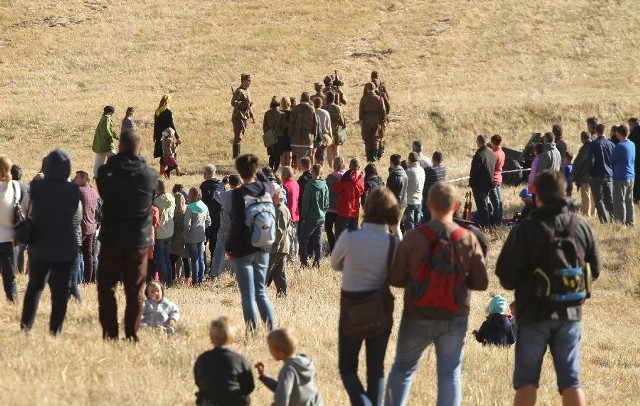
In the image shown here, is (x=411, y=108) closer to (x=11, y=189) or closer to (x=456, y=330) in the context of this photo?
(x=11, y=189)

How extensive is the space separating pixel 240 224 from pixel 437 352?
9.42ft

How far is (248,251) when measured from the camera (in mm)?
10453

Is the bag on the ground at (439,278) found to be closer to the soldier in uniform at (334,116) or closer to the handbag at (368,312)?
the handbag at (368,312)

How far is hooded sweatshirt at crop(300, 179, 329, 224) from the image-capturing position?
17.5 metres

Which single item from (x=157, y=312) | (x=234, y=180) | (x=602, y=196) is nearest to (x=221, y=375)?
(x=157, y=312)

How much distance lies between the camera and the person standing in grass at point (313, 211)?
17562 millimetres

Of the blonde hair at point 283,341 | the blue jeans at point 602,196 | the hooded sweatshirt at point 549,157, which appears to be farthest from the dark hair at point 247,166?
the blue jeans at point 602,196

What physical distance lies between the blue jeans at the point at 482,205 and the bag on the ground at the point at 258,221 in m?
10.4

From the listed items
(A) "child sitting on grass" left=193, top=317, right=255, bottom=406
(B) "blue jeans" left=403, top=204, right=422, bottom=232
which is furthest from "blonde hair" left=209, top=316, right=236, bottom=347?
(B) "blue jeans" left=403, top=204, right=422, bottom=232

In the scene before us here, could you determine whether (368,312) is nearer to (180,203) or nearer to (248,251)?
(248,251)

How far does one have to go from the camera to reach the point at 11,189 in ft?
36.8

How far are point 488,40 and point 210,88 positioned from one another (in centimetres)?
1134

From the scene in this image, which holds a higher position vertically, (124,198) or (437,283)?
(124,198)

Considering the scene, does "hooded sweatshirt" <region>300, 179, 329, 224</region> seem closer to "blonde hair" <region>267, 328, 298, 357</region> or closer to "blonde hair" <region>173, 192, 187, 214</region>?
"blonde hair" <region>173, 192, 187, 214</region>
